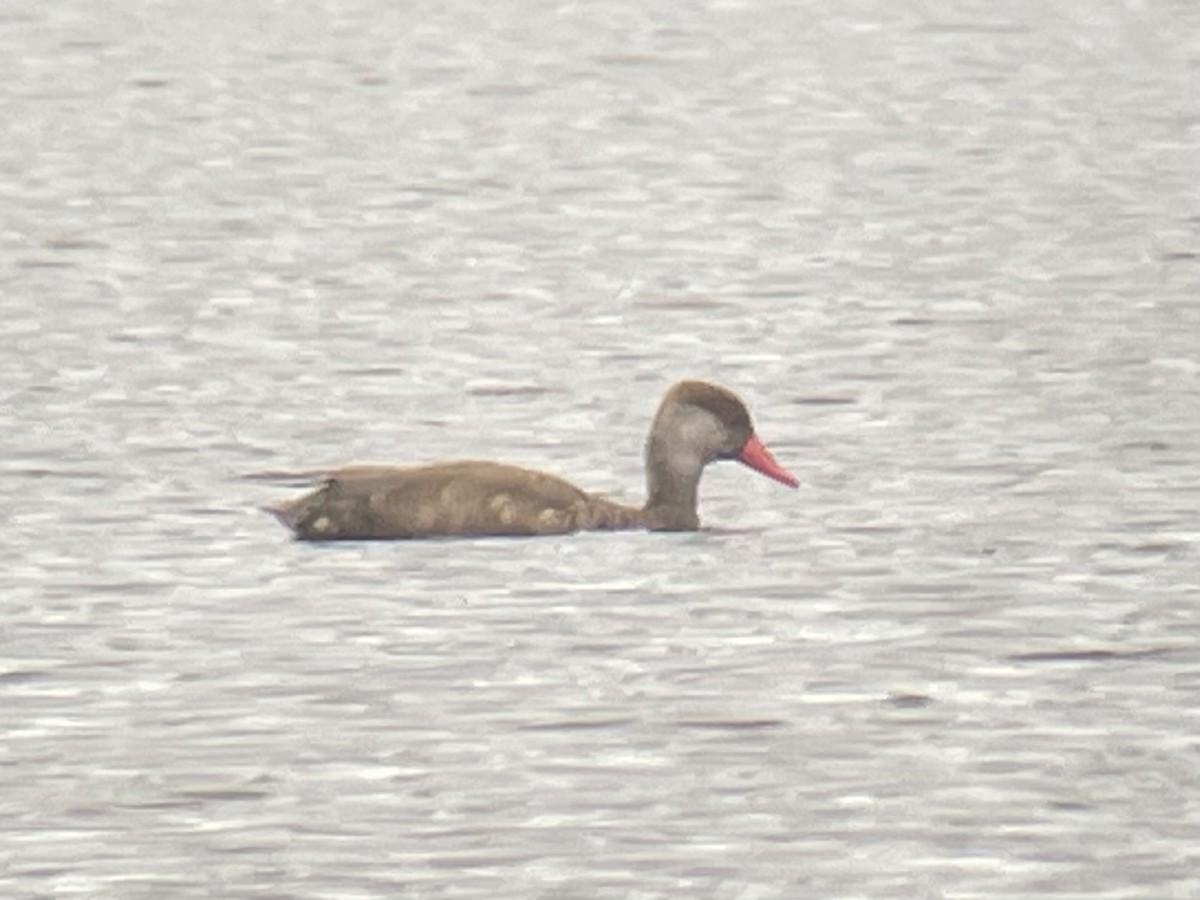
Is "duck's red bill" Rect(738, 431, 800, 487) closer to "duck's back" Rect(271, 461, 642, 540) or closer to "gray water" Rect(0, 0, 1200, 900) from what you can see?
"gray water" Rect(0, 0, 1200, 900)

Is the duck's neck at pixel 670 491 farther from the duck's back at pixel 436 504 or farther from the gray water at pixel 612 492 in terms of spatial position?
the duck's back at pixel 436 504

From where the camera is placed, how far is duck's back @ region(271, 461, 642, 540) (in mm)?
15695

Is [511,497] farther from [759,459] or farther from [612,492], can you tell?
[612,492]

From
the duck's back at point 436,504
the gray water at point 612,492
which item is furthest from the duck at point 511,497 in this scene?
the gray water at point 612,492

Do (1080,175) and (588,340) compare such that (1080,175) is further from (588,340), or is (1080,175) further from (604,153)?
(588,340)

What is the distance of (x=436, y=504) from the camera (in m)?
15.7

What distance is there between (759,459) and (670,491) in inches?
17.6

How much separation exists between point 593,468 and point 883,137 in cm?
1279

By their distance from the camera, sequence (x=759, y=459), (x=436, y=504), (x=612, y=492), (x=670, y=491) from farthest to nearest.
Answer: (x=612, y=492) → (x=759, y=459) → (x=670, y=491) → (x=436, y=504)

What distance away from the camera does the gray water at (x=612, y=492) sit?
38.9ft

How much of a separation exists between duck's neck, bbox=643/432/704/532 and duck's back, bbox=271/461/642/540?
0.90 feet

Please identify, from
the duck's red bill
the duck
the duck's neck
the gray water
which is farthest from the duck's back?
the duck's red bill

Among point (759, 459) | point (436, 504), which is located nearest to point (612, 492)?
point (759, 459)

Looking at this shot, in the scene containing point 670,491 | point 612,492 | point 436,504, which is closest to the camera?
point 436,504
